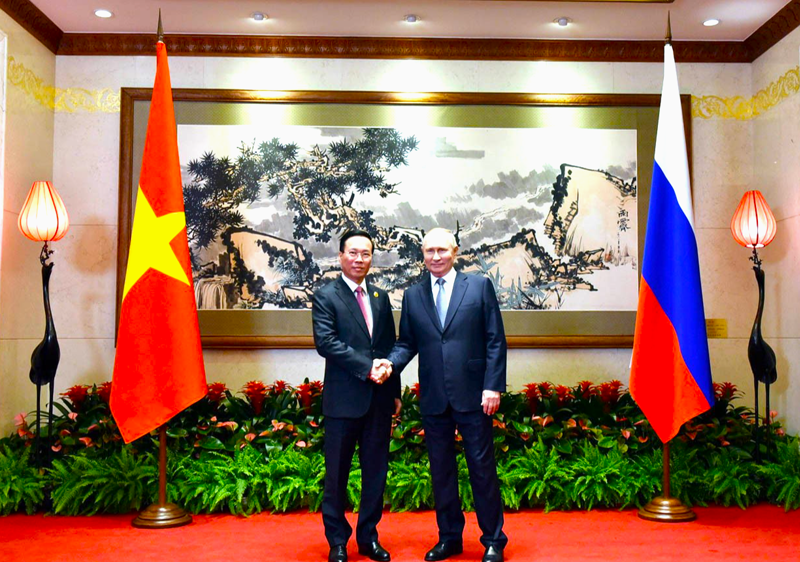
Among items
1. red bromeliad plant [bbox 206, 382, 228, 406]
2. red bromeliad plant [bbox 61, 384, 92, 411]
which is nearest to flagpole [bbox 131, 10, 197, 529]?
red bromeliad plant [bbox 206, 382, 228, 406]

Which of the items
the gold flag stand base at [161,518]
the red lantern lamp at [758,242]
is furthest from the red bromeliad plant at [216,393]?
the red lantern lamp at [758,242]

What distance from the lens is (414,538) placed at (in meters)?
4.88

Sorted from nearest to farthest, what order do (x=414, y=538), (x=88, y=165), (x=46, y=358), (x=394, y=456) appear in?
1. (x=414, y=538)
2. (x=46, y=358)
3. (x=394, y=456)
4. (x=88, y=165)

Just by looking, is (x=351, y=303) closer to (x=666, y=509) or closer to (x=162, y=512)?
(x=162, y=512)

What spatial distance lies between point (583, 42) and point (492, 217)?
1727mm

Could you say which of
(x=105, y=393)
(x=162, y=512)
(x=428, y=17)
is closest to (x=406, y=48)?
(x=428, y=17)

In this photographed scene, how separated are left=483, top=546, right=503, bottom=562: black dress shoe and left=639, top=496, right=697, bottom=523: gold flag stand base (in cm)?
147

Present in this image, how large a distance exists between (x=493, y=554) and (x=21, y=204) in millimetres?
A: 4480

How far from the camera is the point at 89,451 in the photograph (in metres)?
5.72

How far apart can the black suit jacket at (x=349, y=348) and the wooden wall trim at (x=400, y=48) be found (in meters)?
3.13

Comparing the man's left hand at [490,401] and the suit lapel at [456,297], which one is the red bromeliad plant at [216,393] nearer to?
the suit lapel at [456,297]

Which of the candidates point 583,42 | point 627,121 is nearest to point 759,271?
point 627,121

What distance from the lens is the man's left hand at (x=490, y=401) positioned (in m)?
4.26

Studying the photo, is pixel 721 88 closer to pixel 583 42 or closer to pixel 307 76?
pixel 583 42
